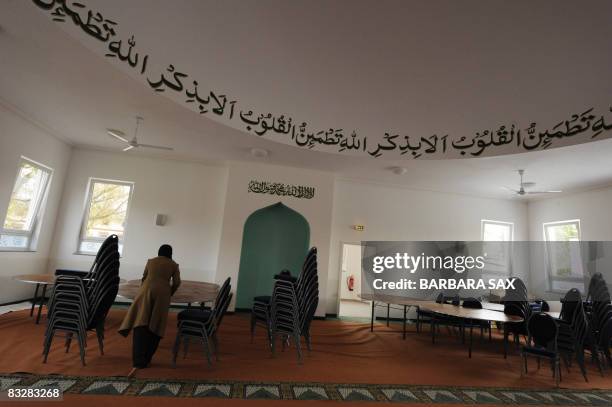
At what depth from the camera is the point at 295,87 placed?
4.48 m

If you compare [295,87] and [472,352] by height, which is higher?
[295,87]

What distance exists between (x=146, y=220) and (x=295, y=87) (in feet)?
14.2

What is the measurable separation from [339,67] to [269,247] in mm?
4306

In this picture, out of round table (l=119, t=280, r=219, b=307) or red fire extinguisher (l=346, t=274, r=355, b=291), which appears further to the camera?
red fire extinguisher (l=346, t=274, r=355, b=291)

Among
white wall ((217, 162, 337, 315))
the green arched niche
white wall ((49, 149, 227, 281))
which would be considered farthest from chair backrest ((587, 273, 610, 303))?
white wall ((49, 149, 227, 281))

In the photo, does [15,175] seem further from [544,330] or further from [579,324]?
[579,324]

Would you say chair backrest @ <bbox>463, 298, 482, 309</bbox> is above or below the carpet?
above

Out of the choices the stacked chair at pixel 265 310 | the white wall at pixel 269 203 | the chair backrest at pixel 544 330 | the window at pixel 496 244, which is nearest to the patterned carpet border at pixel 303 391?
the chair backrest at pixel 544 330

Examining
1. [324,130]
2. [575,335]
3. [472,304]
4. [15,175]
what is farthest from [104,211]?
[575,335]

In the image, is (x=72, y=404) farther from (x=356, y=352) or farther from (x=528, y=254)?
(x=528, y=254)

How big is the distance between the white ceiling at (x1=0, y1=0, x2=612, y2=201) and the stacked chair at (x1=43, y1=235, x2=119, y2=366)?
2.22m

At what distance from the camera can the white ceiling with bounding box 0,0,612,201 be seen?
121 inches

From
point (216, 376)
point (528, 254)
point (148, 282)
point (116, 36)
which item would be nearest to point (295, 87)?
point (116, 36)

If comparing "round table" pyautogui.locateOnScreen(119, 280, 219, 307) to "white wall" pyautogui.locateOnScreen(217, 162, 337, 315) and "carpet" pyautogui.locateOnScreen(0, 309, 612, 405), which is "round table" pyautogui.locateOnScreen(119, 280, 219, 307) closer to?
"carpet" pyautogui.locateOnScreen(0, 309, 612, 405)
